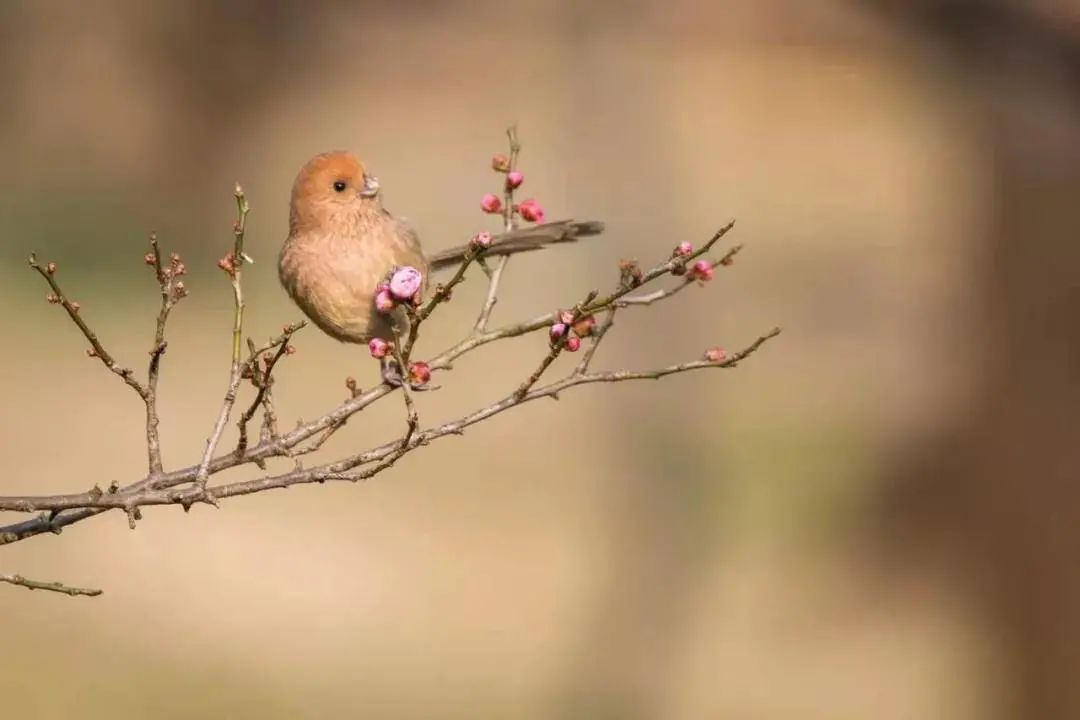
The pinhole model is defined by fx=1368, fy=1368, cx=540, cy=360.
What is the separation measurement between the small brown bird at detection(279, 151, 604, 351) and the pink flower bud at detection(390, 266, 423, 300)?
0.51 ft

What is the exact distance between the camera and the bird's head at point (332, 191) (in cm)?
158

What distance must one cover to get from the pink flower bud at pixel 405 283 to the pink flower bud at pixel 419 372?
69mm

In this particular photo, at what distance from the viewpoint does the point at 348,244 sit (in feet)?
5.05

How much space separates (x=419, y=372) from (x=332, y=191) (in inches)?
15.1

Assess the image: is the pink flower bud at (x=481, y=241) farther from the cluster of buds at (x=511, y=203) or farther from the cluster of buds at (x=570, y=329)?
the cluster of buds at (x=511, y=203)

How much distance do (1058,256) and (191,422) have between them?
283 cm

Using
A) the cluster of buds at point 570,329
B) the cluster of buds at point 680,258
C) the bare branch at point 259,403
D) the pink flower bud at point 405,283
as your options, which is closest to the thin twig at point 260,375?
the bare branch at point 259,403

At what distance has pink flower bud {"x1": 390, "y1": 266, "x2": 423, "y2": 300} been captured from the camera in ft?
4.28

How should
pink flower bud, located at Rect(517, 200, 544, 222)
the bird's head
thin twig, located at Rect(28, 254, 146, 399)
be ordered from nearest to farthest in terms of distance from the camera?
thin twig, located at Rect(28, 254, 146, 399) → pink flower bud, located at Rect(517, 200, 544, 222) → the bird's head

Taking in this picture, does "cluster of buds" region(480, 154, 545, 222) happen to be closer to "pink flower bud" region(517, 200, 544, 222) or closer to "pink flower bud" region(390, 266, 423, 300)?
"pink flower bud" region(517, 200, 544, 222)

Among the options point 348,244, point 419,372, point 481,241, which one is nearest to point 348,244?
point 348,244

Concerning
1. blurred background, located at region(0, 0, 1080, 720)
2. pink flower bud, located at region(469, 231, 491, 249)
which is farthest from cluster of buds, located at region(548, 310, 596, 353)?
blurred background, located at region(0, 0, 1080, 720)

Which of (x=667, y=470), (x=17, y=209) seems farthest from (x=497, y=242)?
(x=17, y=209)

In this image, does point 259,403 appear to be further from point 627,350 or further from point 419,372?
point 627,350
